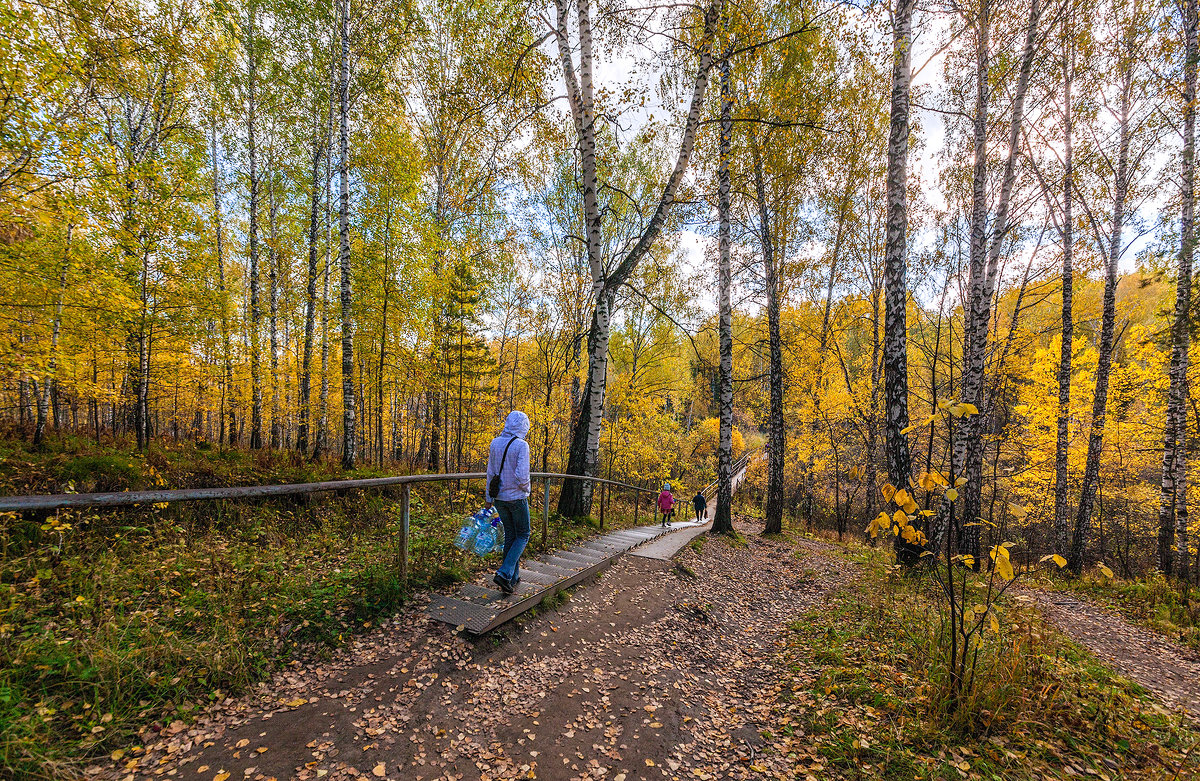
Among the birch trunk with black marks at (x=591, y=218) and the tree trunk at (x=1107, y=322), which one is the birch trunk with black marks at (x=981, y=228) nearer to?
the tree trunk at (x=1107, y=322)

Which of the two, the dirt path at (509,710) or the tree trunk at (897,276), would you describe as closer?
the dirt path at (509,710)

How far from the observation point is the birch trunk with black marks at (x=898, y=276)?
22.3 ft

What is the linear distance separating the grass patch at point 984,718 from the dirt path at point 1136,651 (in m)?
0.98

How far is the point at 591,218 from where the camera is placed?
7371 millimetres

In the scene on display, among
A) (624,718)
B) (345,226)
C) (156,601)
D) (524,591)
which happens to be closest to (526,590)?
(524,591)

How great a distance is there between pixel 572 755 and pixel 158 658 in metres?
2.75

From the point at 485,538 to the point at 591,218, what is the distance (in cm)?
567

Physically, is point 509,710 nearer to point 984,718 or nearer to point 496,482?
point 496,482

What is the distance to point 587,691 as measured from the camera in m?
3.51

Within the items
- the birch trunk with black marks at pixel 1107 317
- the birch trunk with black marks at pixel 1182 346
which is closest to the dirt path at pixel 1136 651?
the birch trunk with black marks at pixel 1182 346

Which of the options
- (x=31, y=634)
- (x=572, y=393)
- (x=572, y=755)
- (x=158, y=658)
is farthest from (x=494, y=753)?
(x=572, y=393)

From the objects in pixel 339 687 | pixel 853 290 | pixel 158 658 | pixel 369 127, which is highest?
pixel 369 127

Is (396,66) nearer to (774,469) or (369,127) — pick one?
(369,127)

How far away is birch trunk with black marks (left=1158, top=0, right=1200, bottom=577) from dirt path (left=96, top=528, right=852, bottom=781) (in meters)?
9.68
